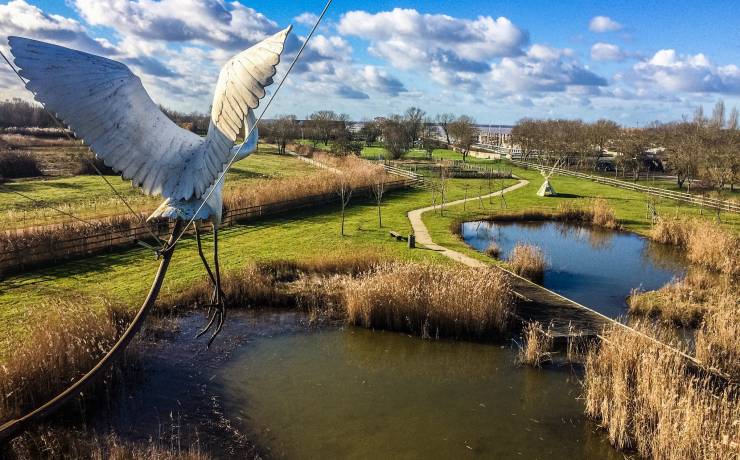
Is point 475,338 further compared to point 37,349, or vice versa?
point 475,338

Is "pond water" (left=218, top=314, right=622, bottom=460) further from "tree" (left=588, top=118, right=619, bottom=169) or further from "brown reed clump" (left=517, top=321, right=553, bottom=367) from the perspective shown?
"tree" (left=588, top=118, right=619, bottom=169)

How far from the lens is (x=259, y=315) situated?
A: 13.9m

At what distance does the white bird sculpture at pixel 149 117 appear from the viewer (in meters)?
3.79

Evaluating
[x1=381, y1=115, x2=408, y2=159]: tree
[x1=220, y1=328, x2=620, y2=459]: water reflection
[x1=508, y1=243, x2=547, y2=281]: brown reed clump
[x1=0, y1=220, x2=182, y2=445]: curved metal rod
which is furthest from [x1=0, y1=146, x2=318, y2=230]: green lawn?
[x1=381, y1=115, x2=408, y2=159]: tree

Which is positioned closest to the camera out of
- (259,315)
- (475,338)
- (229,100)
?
(229,100)

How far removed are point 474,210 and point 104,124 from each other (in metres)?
26.1

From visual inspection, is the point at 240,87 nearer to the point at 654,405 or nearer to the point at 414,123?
the point at 654,405

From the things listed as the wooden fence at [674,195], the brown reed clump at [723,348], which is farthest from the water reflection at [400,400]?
the wooden fence at [674,195]

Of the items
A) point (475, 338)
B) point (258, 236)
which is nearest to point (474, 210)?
point (258, 236)

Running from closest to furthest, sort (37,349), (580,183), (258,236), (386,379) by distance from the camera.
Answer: (37,349) < (386,379) < (258,236) < (580,183)

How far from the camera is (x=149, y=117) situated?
178 inches

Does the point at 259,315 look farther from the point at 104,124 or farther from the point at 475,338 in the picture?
the point at 104,124

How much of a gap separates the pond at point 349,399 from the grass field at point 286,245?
9.39 feet

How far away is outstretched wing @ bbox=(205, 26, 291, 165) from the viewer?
360 centimetres
